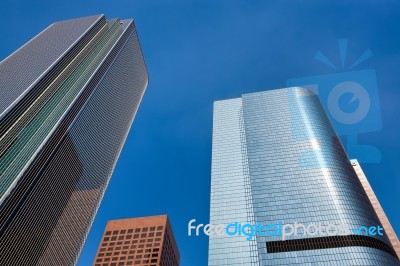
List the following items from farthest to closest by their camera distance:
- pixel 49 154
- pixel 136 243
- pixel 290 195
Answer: pixel 136 243
pixel 49 154
pixel 290 195

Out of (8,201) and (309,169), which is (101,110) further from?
(309,169)

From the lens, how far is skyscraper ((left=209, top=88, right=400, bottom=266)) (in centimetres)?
11900

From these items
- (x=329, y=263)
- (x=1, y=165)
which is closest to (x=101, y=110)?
(x=1, y=165)

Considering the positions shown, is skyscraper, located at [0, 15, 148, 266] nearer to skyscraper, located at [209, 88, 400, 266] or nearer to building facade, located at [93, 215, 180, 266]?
building facade, located at [93, 215, 180, 266]

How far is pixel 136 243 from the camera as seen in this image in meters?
180

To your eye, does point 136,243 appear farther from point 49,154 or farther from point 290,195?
point 290,195

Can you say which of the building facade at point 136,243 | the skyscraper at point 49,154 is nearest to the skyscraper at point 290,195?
the building facade at point 136,243

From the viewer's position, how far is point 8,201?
4658 inches

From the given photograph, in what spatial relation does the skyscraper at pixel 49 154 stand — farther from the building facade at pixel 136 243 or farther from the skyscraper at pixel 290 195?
the skyscraper at pixel 290 195

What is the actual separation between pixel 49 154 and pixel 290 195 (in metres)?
85.6

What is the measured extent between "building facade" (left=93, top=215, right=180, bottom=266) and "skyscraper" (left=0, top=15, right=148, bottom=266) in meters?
13.2

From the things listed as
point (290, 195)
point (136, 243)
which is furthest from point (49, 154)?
point (290, 195)

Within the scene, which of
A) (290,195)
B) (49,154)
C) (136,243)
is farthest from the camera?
(136,243)

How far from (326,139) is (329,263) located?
5386 cm
